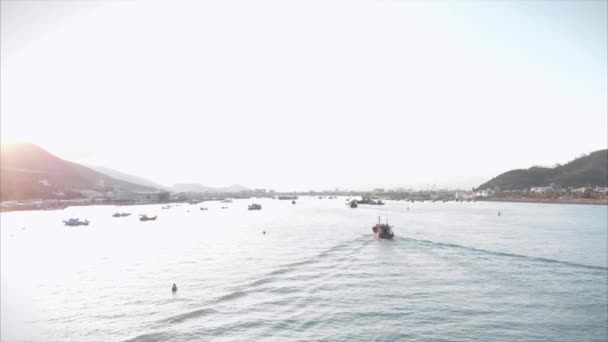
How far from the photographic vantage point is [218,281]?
32969mm

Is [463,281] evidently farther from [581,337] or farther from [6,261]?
[6,261]

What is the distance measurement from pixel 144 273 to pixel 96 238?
3779 centimetres

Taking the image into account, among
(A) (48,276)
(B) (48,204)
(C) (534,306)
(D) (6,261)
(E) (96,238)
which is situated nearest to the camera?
(C) (534,306)

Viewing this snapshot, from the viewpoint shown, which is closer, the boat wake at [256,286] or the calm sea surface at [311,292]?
the calm sea surface at [311,292]

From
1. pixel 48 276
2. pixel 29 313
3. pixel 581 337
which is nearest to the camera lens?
pixel 581 337

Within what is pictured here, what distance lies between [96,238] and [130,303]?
160 ft

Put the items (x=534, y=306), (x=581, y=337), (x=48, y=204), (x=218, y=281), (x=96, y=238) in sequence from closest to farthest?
(x=581, y=337)
(x=534, y=306)
(x=218, y=281)
(x=96, y=238)
(x=48, y=204)

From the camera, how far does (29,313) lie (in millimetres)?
24500

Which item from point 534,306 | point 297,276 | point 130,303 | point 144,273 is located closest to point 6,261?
point 144,273

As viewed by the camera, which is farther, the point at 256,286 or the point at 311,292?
the point at 256,286

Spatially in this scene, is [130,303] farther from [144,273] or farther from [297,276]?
[297,276]

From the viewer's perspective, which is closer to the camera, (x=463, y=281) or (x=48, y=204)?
(x=463, y=281)

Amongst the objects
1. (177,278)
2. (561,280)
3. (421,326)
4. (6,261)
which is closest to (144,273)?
(177,278)

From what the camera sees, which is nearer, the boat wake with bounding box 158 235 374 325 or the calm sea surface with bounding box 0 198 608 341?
the calm sea surface with bounding box 0 198 608 341
